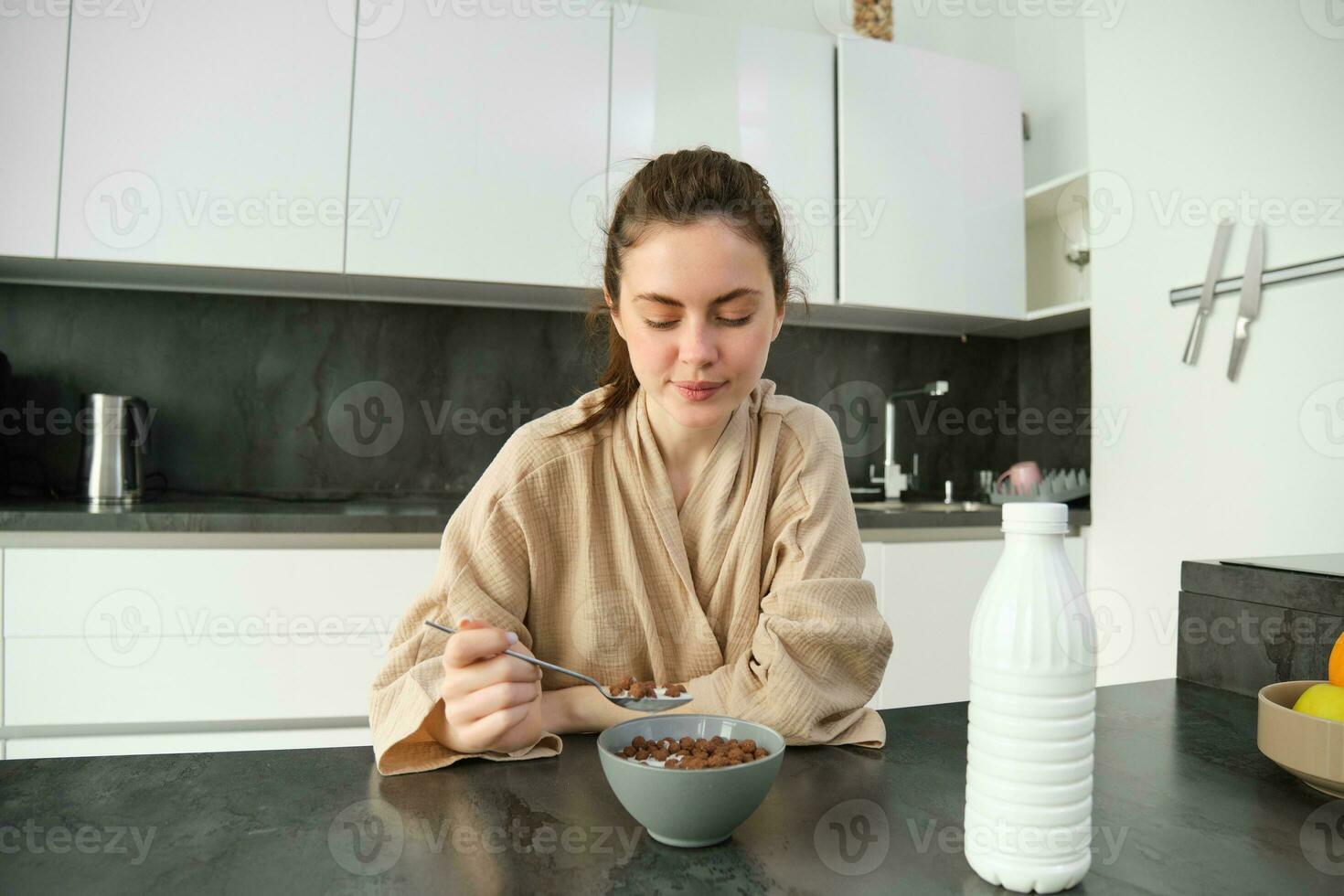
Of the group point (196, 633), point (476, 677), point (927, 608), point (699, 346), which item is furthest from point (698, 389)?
point (927, 608)

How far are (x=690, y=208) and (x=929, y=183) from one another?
74.0 inches

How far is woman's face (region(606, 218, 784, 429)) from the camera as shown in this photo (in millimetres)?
990

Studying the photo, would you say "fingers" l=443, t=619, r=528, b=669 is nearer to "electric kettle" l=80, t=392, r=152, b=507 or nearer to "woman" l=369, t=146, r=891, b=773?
"woman" l=369, t=146, r=891, b=773

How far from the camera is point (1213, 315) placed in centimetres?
209

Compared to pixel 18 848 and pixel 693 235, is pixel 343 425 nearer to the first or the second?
pixel 693 235

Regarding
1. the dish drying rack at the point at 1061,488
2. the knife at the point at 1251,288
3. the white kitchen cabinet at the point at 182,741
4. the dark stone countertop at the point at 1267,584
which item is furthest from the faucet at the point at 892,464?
the white kitchen cabinet at the point at 182,741

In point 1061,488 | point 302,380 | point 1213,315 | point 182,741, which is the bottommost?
point 182,741

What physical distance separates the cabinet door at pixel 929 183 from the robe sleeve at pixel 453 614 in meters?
1.78

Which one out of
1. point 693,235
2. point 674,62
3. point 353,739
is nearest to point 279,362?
point 353,739

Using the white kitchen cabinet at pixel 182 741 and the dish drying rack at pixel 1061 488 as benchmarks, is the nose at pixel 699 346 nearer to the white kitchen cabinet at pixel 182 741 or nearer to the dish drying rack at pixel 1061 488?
the white kitchen cabinet at pixel 182 741

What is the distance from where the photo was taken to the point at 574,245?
94.0 inches

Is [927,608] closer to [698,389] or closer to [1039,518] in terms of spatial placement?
[698,389]

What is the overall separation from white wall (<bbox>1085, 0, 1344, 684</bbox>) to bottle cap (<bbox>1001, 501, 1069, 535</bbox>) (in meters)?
1.68

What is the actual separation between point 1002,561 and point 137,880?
0.59 meters
